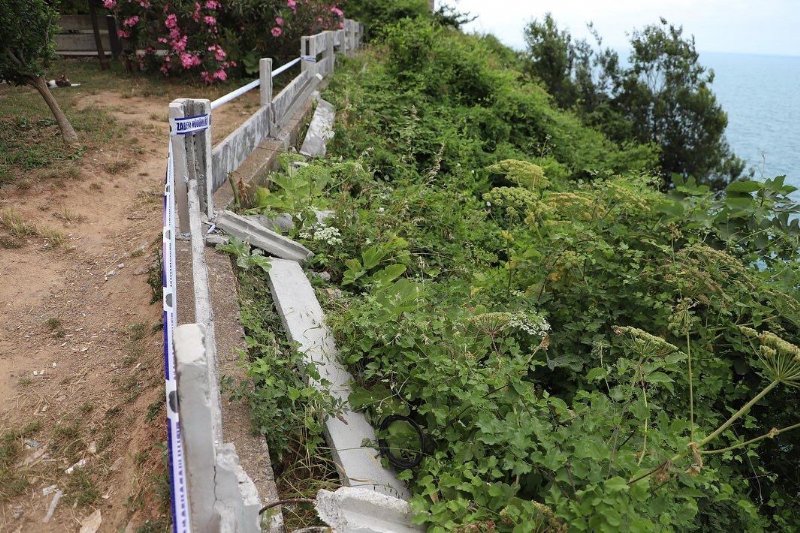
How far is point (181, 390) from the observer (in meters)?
1.57

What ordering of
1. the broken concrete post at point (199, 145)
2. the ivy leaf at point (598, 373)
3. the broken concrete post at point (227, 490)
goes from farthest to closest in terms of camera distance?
the broken concrete post at point (199, 145)
the ivy leaf at point (598, 373)
the broken concrete post at point (227, 490)

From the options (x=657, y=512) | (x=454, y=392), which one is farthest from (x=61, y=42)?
(x=657, y=512)

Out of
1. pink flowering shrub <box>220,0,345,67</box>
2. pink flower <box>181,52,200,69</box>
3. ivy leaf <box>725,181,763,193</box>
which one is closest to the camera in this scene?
ivy leaf <box>725,181,763,193</box>

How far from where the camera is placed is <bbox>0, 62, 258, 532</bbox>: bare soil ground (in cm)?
288

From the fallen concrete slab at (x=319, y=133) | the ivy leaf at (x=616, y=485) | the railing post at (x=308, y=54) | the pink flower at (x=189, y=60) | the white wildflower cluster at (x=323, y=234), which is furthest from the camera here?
the pink flower at (x=189, y=60)

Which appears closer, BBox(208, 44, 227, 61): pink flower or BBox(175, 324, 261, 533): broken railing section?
BBox(175, 324, 261, 533): broken railing section

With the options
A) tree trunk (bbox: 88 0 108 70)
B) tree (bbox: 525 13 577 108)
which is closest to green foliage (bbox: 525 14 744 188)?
tree (bbox: 525 13 577 108)

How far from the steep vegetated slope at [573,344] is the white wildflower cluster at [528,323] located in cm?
2

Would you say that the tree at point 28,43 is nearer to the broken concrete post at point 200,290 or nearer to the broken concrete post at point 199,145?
→ the broken concrete post at point 199,145

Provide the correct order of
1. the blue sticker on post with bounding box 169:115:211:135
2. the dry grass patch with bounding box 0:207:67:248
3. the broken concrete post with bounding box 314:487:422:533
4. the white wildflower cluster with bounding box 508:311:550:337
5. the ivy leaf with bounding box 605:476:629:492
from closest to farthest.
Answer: the ivy leaf with bounding box 605:476:629:492 < the broken concrete post with bounding box 314:487:422:533 < the white wildflower cluster with bounding box 508:311:550:337 < the blue sticker on post with bounding box 169:115:211:135 < the dry grass patch with bounding box 0:207:67:248

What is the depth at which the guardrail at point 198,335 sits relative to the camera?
161 cm

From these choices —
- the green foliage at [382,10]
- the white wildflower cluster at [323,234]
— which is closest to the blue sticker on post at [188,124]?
the white wildflower cluster at [323,234]

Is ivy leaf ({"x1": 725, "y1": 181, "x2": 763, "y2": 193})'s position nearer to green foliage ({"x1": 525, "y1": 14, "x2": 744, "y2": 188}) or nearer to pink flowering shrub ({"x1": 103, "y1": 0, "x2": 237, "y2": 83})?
pink flowering shrub ({"x1": 103, "y1": 0, "x2": 237, "y2": 83})

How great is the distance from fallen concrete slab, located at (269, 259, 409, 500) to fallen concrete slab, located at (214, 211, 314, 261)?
15 cm
